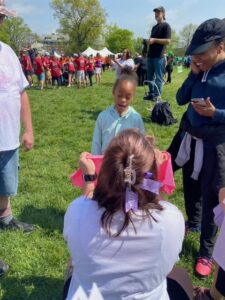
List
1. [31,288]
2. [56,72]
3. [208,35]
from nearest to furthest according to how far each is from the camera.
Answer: [208,35] < [31,288] < [56,72]

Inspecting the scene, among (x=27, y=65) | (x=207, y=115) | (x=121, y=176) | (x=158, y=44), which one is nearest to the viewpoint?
(x=121, y=176)

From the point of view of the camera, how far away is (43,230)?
3.68 metres

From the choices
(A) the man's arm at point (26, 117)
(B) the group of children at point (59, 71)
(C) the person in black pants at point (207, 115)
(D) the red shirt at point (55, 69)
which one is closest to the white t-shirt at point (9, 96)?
(A) the man's arm at point (26, 117)

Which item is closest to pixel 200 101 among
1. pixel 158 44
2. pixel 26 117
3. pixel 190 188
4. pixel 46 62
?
pixel 190 188

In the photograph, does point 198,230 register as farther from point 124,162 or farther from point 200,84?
point 124,162

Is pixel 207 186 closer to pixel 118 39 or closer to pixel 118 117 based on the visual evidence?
pixel 118 117

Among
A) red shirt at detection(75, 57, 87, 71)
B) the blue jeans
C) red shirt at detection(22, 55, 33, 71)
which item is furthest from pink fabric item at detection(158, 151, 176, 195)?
red shirt at detection(22, 55, 33, 71)

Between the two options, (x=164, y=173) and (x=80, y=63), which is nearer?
(x=164, y=173)

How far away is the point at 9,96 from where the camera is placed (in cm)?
302

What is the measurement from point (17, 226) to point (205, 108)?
2095mm

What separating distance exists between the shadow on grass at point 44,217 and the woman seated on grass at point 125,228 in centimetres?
207

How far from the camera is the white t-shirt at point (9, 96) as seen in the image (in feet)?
9.73

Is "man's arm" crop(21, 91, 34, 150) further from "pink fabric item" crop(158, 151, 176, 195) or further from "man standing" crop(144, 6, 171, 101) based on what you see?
"man standing" crop(144, 6, 171, 101)

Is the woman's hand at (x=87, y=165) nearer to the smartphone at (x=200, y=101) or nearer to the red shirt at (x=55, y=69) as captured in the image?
the smartphone at (x=200, y=101)
